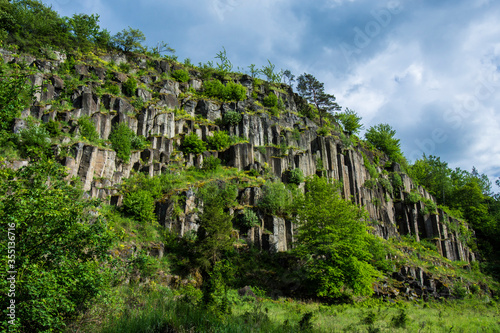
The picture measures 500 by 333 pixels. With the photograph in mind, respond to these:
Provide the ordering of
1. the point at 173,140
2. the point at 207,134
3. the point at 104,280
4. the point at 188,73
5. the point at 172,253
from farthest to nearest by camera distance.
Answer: the point at 188,73, the point at 207,134, the point at 173,140, the point at 172,253, the point at 104,280

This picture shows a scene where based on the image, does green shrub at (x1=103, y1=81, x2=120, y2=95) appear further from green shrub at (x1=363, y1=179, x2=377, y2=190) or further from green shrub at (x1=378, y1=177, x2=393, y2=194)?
green shrub at (x1=378, y1=177, x2=393, y2=194)

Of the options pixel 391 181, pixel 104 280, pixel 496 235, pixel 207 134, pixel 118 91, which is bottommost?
pixel 104 280

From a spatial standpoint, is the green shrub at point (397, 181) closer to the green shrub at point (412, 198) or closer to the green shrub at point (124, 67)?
the green shrub at point (412, 198)

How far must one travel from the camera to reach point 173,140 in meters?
43.0

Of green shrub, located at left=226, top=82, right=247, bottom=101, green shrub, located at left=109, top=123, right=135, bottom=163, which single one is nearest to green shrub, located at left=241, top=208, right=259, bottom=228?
green shrub, located at left=109, top=123, right=135, bottom=163

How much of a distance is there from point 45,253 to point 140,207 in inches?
776

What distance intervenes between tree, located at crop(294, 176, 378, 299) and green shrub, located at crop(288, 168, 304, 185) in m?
13.5

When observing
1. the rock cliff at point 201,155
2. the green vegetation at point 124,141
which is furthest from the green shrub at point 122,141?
the rock cliff at point 201,155

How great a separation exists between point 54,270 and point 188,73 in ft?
187

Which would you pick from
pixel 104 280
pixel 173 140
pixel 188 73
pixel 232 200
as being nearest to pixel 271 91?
pixel 188 73

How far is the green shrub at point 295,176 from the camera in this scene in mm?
43781

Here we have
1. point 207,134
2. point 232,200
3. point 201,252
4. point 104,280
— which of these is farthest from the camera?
point 207,134

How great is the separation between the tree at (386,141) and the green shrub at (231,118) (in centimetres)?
3794

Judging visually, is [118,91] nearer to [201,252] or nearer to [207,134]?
[207,134]
